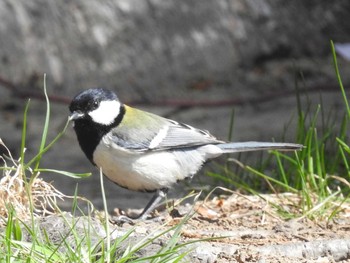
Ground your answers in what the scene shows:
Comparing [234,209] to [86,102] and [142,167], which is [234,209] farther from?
[86,102]

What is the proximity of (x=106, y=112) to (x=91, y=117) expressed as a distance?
0.29ft

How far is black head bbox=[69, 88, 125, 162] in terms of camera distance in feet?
15.0

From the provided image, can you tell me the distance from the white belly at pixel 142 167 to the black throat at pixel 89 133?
0.15 ft

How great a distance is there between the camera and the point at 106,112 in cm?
469

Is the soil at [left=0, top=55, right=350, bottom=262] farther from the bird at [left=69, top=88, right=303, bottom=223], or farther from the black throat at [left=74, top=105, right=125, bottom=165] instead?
the black throat at [left=74, top=105, right=125, bottom=165]

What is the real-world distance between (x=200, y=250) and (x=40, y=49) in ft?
14.0

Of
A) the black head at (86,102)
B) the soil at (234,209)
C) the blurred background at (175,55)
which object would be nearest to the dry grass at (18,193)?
the soil at (234,209)

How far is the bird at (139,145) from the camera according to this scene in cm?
451

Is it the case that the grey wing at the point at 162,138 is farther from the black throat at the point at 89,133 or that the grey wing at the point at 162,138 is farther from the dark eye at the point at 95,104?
the dark eye at the point at 95,104

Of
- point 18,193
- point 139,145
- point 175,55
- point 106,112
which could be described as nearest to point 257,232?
point 139,145

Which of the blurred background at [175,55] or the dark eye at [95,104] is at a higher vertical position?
the dark eye at [95,104]

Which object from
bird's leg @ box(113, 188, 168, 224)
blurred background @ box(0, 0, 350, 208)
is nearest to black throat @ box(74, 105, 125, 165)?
bird's leg @ box(113, 188, 168, 224)

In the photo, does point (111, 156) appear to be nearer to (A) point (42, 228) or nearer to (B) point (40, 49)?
(A) point (42, 228)

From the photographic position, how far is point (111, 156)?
4496 mm
